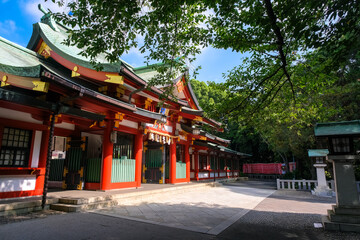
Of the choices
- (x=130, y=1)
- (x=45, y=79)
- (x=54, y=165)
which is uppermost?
(x=130, y=1)

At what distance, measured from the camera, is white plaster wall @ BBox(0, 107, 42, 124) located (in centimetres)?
666

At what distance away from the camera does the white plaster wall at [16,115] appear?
21.8 feet

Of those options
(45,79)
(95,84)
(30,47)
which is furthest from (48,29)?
(45,79)

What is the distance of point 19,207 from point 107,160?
3214 millimetres

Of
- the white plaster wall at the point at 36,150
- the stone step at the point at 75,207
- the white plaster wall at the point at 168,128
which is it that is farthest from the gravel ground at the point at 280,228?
the white plaster wall at the point at 168,128

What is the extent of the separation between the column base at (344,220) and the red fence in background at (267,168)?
2773 centimetres

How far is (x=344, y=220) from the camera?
16.2 feet

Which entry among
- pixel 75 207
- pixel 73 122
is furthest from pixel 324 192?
pixel 73 122

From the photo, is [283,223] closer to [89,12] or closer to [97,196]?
[97,196]

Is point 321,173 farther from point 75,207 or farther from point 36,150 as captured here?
point 36,150

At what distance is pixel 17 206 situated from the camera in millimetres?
5699

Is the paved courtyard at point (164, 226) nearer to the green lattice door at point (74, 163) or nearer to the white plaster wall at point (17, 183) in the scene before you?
the white plaster wall at point (17, 183)

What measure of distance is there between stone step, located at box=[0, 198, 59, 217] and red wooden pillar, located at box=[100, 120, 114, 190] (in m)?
2.21

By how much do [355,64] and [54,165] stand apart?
1823cm
